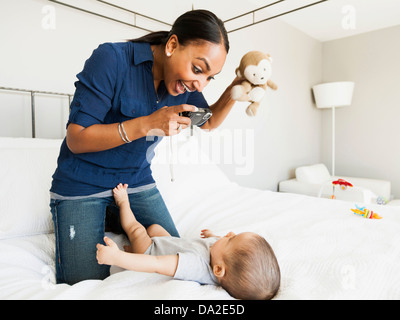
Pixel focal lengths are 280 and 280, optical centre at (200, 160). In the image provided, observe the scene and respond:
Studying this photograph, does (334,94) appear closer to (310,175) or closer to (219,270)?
(310,175)

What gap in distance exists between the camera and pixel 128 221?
3.49ft

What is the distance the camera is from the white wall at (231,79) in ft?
4.67

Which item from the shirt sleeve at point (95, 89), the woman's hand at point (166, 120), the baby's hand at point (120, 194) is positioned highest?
the shirt sleeve at point (95, 89)

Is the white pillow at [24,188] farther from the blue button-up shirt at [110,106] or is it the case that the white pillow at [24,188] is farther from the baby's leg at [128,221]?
the baby's leg at [128,221]

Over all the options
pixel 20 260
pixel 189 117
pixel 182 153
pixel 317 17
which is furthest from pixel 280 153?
pixel 20 260

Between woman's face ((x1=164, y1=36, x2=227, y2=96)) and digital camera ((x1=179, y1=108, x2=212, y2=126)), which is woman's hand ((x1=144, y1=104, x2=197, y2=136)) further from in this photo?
woman's face ((x1=164, y1=36, x2=227, y2=96))

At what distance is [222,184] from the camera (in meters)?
1.85

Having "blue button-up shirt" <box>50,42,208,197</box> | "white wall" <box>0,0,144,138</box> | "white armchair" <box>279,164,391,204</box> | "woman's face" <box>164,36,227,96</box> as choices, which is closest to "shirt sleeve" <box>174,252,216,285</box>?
"blue button-up shirt" <box>50,42,208,197</box>

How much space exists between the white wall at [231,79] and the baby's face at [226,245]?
121 centimetres

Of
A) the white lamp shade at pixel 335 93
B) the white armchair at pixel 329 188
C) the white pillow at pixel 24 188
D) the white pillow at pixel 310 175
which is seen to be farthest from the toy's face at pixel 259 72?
the white lamp shade at pixel 335 93

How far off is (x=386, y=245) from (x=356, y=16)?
9.21ft

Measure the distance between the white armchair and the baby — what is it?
2.10m

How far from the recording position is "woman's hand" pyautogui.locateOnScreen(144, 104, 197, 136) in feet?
2.67

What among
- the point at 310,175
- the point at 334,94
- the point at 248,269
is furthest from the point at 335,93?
the point at 248,269
